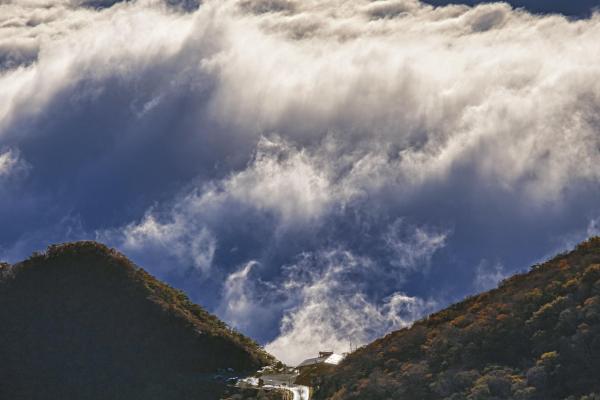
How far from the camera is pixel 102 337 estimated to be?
389 ft

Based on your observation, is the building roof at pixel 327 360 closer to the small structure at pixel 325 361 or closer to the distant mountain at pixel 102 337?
the small structure at pixel 325 361

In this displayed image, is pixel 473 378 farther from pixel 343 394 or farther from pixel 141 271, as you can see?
pixel 141 271

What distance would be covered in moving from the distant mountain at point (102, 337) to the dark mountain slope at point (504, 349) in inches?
744

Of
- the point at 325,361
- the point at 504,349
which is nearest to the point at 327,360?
the point at 325,361

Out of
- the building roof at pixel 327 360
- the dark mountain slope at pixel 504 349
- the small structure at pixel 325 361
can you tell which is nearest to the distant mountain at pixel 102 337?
the small structure at pixel 325 361

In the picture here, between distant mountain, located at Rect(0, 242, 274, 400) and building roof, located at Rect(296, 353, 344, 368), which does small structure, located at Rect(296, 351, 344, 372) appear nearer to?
building roof, located at Rect(296, 353, 344, 368)

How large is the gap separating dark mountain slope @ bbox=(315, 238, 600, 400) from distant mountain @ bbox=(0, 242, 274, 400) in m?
18.9

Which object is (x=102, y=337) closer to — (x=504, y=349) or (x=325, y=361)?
(x=325, y=361)

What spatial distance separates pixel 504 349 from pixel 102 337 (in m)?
53.7

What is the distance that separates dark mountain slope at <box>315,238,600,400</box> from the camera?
81.2m

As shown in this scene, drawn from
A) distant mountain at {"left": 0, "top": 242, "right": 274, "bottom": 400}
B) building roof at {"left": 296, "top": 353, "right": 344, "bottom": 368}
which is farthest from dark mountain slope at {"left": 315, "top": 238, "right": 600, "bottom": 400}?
distant mountain at {"left": 0, "top": 242, "right": 274, "bottom": 400}

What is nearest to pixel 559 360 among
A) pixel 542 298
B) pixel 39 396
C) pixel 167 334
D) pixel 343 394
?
pixel 542 298

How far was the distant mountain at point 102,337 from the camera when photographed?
113000 mm

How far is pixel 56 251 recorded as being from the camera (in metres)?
129
